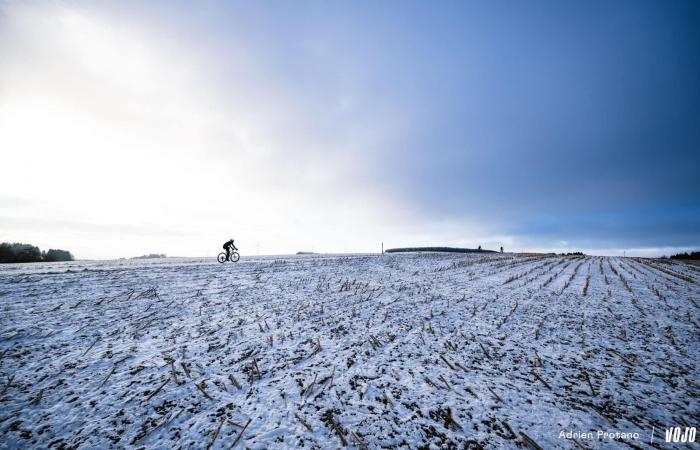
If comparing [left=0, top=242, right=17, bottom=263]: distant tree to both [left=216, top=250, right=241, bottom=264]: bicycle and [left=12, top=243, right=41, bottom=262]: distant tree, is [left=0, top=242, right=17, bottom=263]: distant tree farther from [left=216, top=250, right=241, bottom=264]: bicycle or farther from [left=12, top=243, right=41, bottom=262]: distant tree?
[left=216, top=250, right=241, bottom=264]: bicycle

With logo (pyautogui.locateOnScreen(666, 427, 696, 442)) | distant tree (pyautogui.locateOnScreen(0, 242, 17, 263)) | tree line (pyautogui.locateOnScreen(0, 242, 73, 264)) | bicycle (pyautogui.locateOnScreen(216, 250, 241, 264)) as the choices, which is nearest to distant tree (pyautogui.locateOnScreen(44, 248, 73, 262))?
tree line (pyautogui.locateOnScreen(0, 242, 73, 264))

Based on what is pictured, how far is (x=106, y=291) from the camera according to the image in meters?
11.9

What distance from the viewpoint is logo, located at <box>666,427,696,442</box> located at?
391 cm

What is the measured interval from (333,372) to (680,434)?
5.84 metres

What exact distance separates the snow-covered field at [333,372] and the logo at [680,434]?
0.11 meters

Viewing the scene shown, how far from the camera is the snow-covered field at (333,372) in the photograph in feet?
13.5

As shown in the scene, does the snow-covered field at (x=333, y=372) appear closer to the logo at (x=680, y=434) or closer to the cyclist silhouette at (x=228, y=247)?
the logo at (x=680, y=434)

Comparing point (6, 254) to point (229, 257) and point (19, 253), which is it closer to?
point (19, 253)

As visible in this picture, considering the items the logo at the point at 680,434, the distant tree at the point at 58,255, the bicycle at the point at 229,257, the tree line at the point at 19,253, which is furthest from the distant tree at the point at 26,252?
the logo at the point at 680,434

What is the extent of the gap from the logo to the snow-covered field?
0.35ft

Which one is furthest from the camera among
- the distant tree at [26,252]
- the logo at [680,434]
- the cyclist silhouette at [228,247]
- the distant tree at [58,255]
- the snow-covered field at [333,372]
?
the distant tree at [58,255]

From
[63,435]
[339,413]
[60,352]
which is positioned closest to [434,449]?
[339,413]

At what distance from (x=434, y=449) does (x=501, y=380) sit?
8.76ft

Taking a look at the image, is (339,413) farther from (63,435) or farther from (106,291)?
(106,291)
